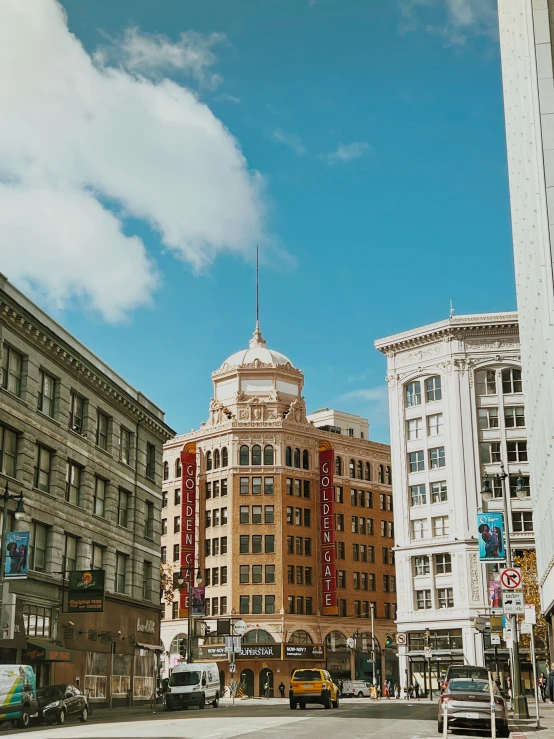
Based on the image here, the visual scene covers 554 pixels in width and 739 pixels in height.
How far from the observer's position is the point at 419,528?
87188 mm

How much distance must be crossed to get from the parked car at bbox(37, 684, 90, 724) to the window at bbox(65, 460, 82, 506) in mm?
12520

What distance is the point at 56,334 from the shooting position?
4756 centimetres

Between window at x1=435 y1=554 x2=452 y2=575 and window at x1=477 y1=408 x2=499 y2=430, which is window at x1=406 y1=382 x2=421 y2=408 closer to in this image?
window at x1=477 y1=408 x2=499 y2=430

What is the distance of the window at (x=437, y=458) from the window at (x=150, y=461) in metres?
32.8

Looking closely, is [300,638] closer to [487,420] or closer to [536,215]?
[487,420]

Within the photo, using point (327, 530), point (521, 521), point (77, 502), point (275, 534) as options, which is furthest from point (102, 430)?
point (327, 530)

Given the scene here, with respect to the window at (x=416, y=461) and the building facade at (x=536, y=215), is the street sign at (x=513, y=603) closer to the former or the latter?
the building facade at (x=536, y=215)

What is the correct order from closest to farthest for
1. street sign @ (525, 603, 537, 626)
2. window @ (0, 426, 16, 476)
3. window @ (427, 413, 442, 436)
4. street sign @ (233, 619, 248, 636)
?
street sign @ (525, 603, 537, 626) → window @ (0, 426, 16, 476) → window @ (427, 413, 442, 436) → street sign @ (233, 619, 248, 636)

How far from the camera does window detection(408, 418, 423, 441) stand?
290ft

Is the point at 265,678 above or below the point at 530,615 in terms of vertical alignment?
below

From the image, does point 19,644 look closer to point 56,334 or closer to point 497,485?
point 56,334

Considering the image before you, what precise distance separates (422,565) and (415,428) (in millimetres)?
12446

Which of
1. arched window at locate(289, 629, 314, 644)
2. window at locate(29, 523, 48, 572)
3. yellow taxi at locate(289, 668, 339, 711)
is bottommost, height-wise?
yellow taxi at locate(289, 668, 339, 711)

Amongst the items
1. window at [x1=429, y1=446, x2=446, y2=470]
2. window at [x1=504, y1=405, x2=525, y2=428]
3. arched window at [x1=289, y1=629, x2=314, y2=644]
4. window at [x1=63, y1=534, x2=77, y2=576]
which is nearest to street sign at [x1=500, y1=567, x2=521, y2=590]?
window at [x1=63, y1=534, x2=77, y2=576]
